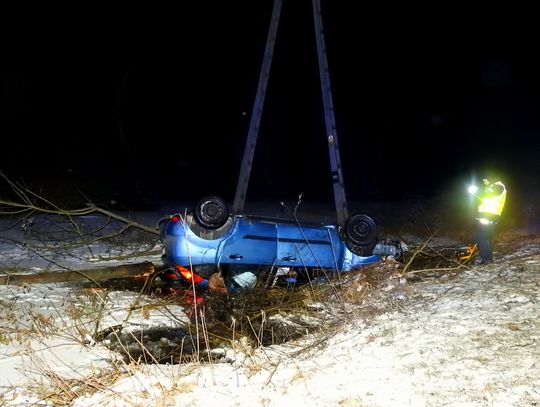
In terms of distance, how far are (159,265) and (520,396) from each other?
224 inches

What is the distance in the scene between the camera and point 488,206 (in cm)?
704

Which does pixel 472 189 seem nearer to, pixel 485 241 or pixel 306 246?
pixel 485 241

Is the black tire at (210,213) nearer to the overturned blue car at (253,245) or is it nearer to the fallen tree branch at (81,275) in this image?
the overturned blue car at (253,245)

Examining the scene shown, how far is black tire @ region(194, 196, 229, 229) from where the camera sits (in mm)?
5805

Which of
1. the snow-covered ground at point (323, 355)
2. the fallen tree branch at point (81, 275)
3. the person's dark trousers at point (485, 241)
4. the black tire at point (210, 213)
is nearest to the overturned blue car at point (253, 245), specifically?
the black tire at point (210, 213)

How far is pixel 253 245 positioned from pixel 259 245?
7 cm

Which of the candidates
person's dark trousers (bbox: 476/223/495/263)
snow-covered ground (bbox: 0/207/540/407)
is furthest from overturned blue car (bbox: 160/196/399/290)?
person's dark trousers (bbox: 476/223/495/263)

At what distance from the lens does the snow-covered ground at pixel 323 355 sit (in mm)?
3365

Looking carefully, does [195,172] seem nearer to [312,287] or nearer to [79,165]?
[79,165]

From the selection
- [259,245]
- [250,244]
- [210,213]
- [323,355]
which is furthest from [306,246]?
[323,355]

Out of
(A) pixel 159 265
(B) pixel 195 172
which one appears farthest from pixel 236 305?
(B) pixel 195 172

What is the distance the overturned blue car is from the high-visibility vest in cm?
168

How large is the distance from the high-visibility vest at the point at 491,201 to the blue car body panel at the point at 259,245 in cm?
180

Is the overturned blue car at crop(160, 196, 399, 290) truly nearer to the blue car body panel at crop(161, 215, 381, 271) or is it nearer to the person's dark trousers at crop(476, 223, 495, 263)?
the blue car body panel at crop(161, 215, 381, 271)
